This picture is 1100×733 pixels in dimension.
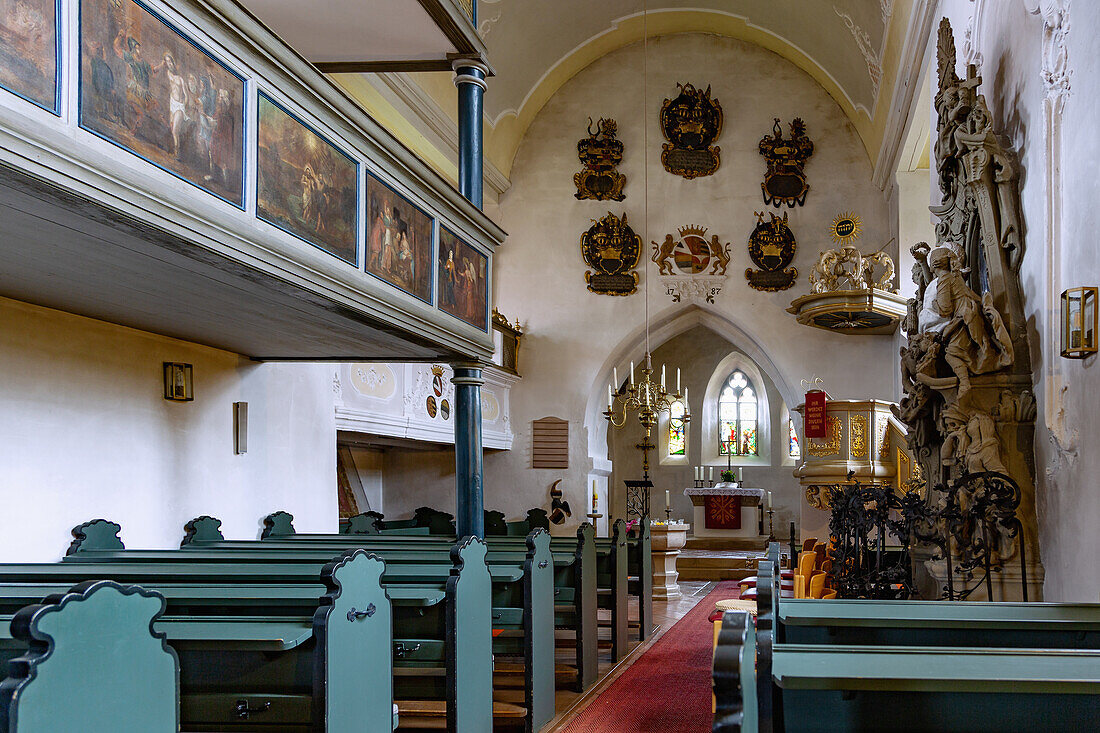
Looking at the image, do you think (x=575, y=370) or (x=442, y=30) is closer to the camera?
(x=442, y=30)

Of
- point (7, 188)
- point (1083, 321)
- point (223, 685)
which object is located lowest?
point (223, 685)

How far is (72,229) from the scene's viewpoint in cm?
333

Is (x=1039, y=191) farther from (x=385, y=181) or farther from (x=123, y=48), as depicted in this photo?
(x=123, y=48)

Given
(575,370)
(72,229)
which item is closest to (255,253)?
(72,229)

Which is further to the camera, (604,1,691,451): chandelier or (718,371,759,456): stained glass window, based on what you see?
(718,371,759,456): stained glass window

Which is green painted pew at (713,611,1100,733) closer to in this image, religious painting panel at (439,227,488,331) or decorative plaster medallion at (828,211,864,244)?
religious painting panel at (439,227,488,331)

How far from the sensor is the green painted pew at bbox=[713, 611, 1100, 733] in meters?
1.98

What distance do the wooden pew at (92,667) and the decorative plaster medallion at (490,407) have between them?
10971mm

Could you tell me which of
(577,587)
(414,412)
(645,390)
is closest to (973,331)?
(577,587)

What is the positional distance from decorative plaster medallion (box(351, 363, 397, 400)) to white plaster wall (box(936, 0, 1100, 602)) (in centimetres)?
617

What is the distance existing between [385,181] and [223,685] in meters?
2.78

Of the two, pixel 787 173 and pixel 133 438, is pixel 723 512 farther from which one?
pixel 133 438

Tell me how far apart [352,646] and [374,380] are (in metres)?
6.71

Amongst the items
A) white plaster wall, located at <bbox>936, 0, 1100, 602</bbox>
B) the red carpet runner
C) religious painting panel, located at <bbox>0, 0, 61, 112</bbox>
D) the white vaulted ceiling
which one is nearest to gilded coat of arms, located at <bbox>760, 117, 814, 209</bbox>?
the white vaulted ceiling
